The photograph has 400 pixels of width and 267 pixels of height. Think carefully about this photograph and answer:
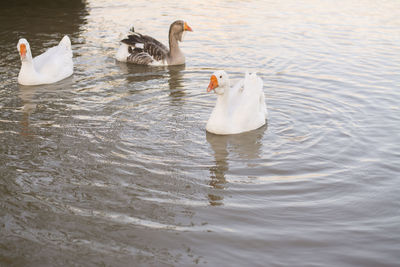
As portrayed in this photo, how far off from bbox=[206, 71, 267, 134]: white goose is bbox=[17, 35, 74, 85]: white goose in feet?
14.5

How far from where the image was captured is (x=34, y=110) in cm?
875

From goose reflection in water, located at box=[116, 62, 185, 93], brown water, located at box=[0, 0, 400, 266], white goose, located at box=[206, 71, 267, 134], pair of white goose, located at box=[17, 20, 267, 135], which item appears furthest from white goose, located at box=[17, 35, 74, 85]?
white goose, located at box=[206, 71, 267, 134]

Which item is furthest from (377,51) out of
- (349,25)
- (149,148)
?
(149,148)

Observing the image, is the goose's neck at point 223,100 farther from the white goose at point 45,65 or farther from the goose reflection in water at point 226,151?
the white goose at point 45,65

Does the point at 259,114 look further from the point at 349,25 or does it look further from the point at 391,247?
the point at 349,25

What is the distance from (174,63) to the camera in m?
12.0

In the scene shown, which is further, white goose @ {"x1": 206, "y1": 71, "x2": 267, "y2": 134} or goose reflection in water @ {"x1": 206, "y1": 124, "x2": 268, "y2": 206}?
white goose @ {"x1": 206, "y1": 71, "x2": 267, "y2": 134}

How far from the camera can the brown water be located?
478 centimetres

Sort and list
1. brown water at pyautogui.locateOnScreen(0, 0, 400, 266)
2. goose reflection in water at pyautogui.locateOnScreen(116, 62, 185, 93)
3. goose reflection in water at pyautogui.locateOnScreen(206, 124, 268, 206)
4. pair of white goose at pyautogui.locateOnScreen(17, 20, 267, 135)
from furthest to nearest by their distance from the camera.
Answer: goose reflection in water at pyautogui.locateOnScreen(116, 62, 185, 93) → pair of white goose at pyautogui.locateOnScreen(17, 20, 267, 135) → goose reflection in water at pyautogui.locateOnScreen(206, 124, 268, 206) → brown water at pyautogui.locateOnScreen(0, 0, 400, 266)

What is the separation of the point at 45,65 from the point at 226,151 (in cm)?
551

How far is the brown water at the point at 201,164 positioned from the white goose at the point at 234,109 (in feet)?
0.65

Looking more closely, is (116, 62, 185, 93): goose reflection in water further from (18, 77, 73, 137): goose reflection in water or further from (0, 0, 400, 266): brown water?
(18, 77, 73, 137): goose reflection in water

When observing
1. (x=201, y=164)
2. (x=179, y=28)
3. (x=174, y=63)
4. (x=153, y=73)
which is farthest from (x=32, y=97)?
(x=201, y=164)

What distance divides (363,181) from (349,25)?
10.5 meters
